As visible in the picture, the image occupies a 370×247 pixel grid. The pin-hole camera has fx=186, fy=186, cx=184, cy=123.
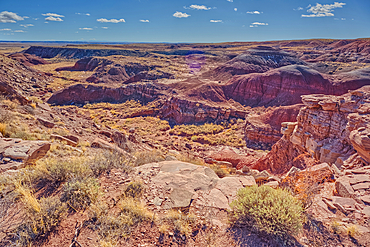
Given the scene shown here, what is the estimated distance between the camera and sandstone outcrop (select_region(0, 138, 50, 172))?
463 centimetres

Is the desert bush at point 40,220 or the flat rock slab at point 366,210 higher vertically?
the desert bush at point 40,220

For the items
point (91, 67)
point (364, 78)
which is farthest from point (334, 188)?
point (91, 67)

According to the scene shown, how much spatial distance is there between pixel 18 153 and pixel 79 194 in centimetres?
260

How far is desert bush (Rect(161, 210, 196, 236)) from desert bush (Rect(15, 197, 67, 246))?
186cm

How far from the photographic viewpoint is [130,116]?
29.8 meters

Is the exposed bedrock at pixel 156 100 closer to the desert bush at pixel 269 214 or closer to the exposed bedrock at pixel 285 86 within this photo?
the exposed bedrock at pixel 285 86

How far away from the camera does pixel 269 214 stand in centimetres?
337

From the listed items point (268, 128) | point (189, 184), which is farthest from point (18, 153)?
point (268, 128)

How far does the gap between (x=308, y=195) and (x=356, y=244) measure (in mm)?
1180

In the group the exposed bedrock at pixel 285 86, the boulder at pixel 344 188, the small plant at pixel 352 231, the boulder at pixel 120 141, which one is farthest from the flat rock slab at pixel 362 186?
the exposed bedrock at pixel 285 86

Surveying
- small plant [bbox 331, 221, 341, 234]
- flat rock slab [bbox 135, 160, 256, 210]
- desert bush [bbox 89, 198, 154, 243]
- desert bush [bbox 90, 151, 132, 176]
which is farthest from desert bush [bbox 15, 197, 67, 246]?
small plant [bbox 331, 221, 341, 234]

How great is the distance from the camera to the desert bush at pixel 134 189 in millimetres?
4270

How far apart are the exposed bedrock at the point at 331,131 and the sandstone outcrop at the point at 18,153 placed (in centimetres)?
1053

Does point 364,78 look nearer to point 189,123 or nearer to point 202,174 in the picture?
point 189,123
